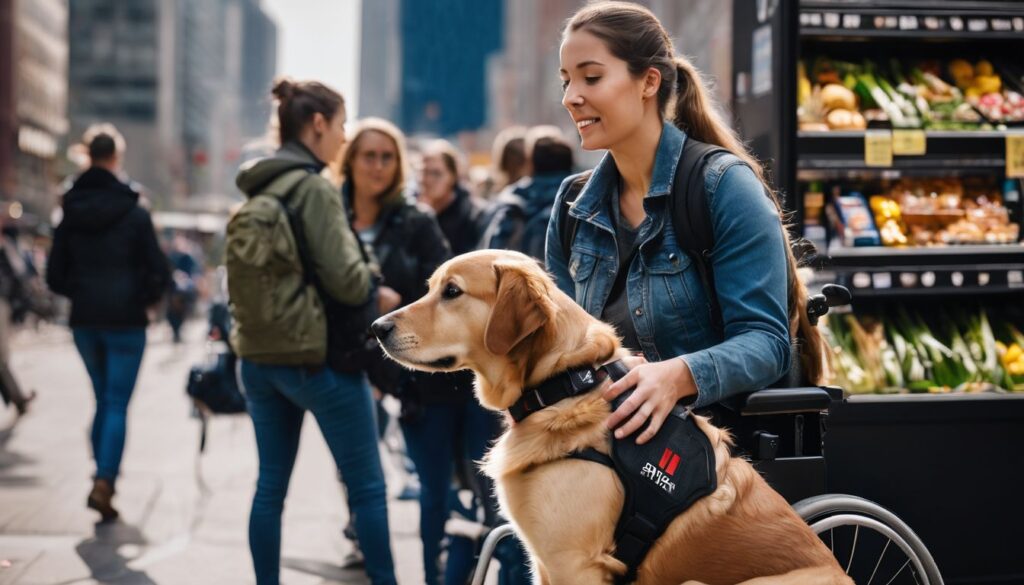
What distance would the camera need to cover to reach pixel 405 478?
28.5 ft

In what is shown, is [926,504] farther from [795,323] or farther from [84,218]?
[84,218]

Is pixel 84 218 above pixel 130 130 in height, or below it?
below

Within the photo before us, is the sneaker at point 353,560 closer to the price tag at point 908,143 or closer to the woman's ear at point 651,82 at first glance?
the price tag at point 908,143

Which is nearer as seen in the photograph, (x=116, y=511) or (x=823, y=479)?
(x=823, y=479)

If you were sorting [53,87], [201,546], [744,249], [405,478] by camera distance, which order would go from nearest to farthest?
[744,249] < [201,546] < [405,478] < [53,87]

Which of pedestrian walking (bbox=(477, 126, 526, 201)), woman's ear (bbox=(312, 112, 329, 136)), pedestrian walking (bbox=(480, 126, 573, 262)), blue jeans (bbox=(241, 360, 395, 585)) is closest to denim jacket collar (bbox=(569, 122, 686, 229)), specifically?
blue jeans (bbox=(241, 360, 395, 585))

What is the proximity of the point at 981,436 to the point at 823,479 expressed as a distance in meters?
1.83

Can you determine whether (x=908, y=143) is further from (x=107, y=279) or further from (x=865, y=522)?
(x=107, y=279)

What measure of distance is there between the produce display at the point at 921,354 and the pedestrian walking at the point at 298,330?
2.24 metres

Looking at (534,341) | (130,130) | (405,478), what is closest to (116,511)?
(405,478)

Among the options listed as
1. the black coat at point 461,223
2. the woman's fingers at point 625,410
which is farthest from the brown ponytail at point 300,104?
the woman's fingers at point 625,410

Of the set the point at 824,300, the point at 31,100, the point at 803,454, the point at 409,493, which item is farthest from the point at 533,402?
the point at 31,100

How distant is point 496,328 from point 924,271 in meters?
2.97

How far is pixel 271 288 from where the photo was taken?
4.51 m
